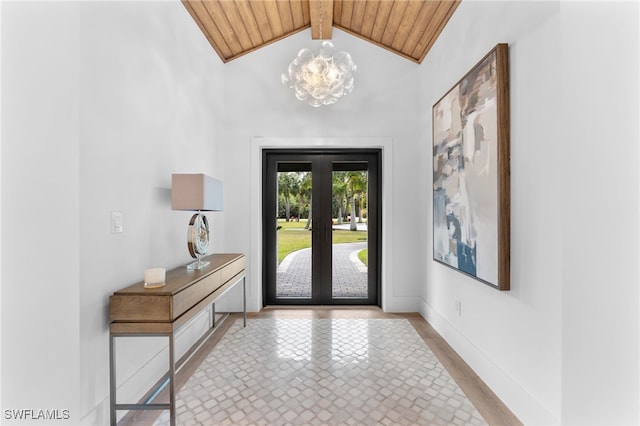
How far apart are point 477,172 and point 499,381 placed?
4.62 ft

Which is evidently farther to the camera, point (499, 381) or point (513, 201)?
point (499, 381)

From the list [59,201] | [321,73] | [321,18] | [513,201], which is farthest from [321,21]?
[59,201]

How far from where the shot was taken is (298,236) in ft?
13.3

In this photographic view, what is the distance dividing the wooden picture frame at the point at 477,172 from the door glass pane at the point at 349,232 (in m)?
1.23

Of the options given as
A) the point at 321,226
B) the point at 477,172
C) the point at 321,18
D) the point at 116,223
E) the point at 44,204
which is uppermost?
the point at 321,18

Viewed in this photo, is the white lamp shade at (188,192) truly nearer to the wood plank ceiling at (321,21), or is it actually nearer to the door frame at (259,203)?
the door frame at (259,203)

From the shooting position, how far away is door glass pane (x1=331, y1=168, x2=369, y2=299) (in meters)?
4.05

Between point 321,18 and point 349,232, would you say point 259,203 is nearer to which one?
point 349,232

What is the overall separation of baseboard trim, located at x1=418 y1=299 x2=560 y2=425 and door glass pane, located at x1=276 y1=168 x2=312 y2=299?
177 cm

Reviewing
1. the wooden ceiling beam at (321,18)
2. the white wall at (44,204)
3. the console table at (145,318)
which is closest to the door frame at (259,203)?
the wooden ceiling beam at (321,18)

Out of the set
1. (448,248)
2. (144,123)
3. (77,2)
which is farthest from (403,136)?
(77,2)

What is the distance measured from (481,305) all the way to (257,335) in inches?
80.4

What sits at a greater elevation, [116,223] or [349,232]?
[116,223]

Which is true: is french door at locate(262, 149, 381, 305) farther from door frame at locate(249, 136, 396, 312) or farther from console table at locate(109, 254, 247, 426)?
console table at locate(109, 254, 247, 426)
